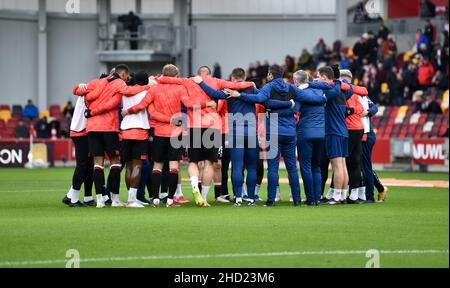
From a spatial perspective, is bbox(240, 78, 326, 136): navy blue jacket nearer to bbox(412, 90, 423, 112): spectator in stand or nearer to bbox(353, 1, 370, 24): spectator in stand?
bbox(412, 90, 423, 112): spectator in stand

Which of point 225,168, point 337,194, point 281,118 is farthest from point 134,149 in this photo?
point 337,194

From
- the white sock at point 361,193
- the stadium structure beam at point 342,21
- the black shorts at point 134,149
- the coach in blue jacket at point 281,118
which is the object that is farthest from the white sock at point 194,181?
the stadium structure beam at point 342,21

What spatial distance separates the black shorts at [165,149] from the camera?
1798 centimetres

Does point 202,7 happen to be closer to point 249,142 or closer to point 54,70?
point 54,70

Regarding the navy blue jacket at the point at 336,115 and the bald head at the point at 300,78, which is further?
the bald head at the point at 300,78

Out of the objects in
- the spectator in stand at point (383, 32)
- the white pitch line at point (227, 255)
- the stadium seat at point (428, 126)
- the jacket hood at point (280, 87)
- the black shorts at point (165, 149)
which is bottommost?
the white pitch line at point (227, 255)

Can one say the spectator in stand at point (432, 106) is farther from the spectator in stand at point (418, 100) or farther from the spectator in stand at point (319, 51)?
the spectator in stand at point (319, 51)

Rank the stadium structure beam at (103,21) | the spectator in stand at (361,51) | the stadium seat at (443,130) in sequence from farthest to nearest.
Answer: the stadium structure beam at (103,21) < the spectator in stand at (361,51) < the stadium seat at (443,130)

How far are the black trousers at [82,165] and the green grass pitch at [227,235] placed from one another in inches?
21.0

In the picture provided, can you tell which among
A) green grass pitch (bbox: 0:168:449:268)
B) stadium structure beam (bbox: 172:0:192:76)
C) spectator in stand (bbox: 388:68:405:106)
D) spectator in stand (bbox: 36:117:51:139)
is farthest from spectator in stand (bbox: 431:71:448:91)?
green grass pitch (bbox: 0:168:449:268)

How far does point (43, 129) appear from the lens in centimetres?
4088

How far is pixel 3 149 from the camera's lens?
36281mm

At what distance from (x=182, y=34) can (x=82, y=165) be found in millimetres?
30138

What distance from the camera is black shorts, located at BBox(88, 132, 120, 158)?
17922mm
